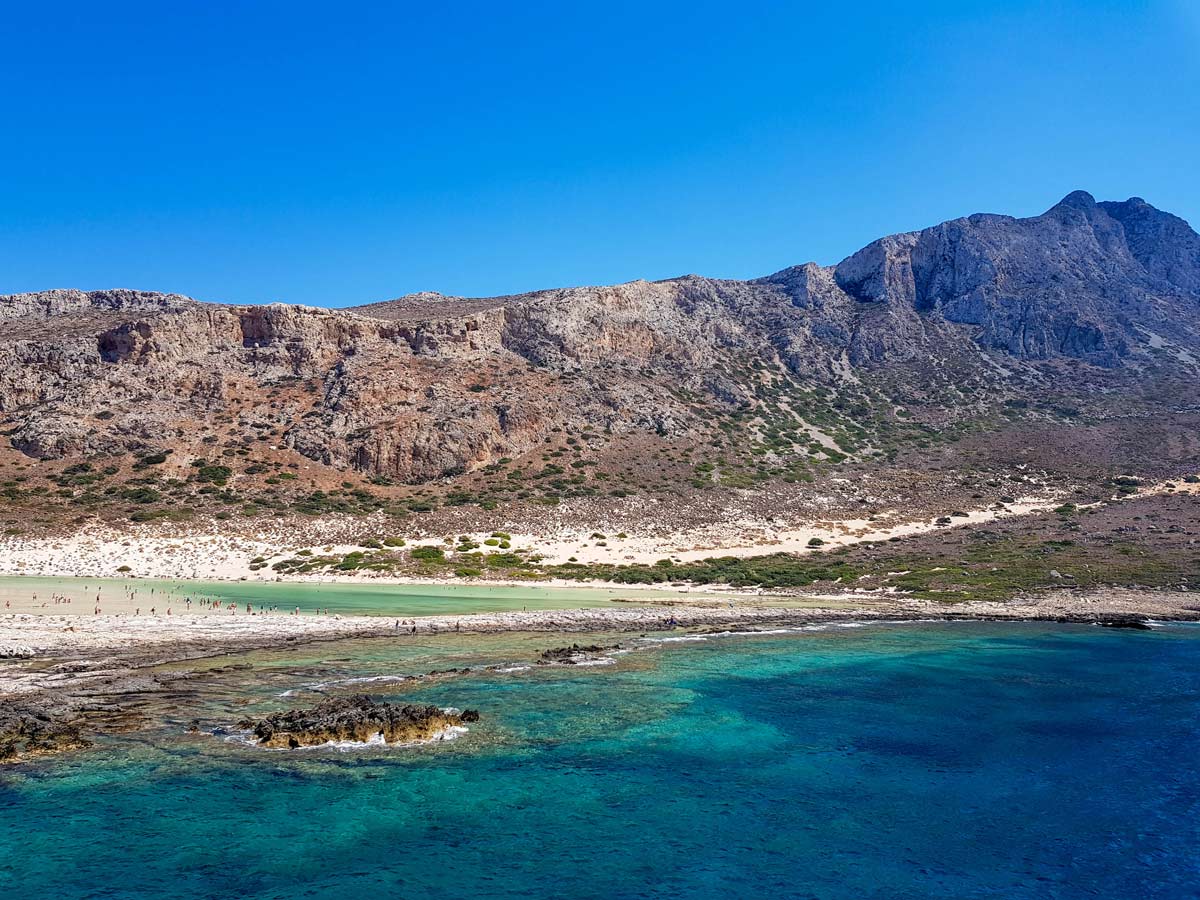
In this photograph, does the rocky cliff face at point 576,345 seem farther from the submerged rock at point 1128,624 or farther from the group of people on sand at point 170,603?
the submerged rock at point 1128,624

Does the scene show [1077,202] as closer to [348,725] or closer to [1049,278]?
[1049,278]

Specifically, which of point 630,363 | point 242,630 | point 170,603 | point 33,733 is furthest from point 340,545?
point 630,363

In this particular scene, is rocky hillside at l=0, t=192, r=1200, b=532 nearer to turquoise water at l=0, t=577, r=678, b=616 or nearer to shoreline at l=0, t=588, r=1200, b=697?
turquoise water at l=0, t=577, r=678, b=616

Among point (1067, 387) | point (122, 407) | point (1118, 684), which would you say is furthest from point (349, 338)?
point (1067, 387)

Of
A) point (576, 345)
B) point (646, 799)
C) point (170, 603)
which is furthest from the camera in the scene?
point (576, 345)

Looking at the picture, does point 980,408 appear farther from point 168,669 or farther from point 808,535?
point 168,669

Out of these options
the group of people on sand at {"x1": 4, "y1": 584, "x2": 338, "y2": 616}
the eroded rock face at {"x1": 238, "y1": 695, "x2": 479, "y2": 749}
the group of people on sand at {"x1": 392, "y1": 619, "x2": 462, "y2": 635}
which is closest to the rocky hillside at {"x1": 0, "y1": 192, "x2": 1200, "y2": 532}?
the group of people on sand at {"x1": 4, "y1": 584, "x2": 338, "y2": 616}
